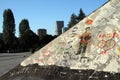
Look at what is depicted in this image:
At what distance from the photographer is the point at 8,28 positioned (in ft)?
361

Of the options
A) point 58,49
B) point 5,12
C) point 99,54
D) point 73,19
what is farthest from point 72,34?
point 5,12

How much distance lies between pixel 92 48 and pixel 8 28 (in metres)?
106

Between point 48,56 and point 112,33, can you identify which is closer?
point 112,33

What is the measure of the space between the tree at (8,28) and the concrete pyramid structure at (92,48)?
94800mm

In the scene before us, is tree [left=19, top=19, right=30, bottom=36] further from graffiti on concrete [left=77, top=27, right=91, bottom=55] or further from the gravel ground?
graffiti on concrete [left=77, top=27, right=91, bottom=55]

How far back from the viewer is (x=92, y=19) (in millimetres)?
5789

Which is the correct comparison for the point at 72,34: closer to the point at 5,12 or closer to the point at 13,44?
the point at 13,44

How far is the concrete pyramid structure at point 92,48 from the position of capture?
5.24m

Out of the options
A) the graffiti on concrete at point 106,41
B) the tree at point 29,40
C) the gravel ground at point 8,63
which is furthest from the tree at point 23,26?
the graffiti on concrete at point 106,41

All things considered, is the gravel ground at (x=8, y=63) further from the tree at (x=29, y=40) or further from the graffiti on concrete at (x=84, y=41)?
the tree at (x=29, y=40)

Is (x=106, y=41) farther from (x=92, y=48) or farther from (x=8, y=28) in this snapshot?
(x=8, y=28)

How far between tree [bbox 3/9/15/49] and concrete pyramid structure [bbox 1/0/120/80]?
9480 cm

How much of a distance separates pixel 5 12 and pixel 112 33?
112 meters

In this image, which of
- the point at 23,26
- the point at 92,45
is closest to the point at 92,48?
the point at 92,45
